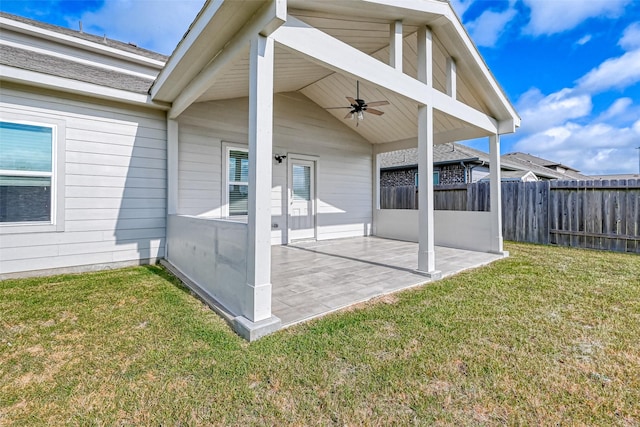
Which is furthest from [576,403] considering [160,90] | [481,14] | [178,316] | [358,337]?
[481,14]

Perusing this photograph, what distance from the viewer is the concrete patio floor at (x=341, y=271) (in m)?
3.11

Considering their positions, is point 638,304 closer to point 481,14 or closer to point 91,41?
point 91,41

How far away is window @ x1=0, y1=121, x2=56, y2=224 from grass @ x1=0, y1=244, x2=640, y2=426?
3.62 feet

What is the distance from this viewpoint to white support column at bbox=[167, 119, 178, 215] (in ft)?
16.5

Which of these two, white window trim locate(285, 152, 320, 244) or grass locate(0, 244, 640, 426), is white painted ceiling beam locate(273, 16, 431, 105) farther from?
white window trim locate(285, 152, 320, 244)

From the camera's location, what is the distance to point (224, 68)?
3314 mm

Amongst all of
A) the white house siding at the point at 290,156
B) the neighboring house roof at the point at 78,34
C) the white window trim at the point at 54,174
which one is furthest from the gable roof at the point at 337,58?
the neighboring house roof at the point at 78,34

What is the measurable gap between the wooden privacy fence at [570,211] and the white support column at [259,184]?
748cm

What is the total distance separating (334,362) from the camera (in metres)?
2.09

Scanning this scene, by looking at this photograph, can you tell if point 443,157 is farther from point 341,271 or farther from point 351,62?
point 351,62

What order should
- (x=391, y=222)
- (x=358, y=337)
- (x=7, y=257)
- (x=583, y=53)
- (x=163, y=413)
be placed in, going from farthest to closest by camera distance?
(x=583, y=53) < (x=391, y=222) < (x=7, y=257) < (x=358, y=337) < (x=163, y=413)

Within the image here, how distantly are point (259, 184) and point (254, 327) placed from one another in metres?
1.20

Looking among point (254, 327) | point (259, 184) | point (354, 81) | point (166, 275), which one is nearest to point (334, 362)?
point (254, 327)

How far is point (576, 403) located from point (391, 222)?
257 inches
